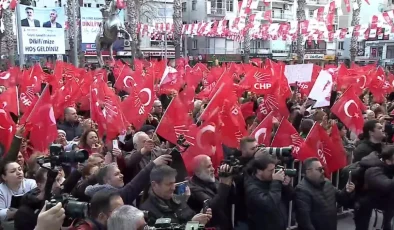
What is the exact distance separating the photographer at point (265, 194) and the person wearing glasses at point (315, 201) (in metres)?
0.23

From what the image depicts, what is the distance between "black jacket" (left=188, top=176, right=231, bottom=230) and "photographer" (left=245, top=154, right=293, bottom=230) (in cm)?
26

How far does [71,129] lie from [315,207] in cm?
464

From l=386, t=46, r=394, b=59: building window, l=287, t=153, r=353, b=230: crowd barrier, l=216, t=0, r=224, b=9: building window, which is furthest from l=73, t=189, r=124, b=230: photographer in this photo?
l=216, t=0, r=224, b=9: building window

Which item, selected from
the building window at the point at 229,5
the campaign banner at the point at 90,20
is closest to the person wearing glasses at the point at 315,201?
the campaign banner at the point at 90,20

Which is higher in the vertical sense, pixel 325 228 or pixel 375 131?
pixel 375 131

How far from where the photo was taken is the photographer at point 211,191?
4.77m

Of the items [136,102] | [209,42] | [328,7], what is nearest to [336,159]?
[136,102]

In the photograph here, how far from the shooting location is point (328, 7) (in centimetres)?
2525

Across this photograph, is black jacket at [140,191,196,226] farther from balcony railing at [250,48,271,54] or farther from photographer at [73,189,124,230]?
balcony railing at [250,48,271,54]

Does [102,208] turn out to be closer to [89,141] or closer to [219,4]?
[89,141]

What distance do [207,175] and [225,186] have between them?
473mm

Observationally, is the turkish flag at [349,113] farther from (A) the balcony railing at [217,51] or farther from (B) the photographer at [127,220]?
(A) the balcony railing at [217,51]

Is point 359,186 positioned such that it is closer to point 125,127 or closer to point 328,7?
point 125,127

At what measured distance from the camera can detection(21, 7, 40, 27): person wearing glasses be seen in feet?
51.2
